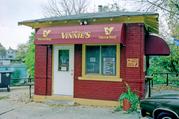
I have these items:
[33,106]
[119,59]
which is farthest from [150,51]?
[33,106]

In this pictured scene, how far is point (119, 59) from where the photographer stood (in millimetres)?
12969

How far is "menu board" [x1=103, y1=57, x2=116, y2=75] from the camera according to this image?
13.1m

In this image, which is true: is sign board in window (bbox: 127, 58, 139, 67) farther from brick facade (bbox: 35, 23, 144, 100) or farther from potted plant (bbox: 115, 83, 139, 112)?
potted plant (bbox: 115, 83, 139, 112)

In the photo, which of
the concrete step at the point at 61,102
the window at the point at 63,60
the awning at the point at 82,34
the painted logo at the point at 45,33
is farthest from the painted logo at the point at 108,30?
the concrete step at the point at 61,102

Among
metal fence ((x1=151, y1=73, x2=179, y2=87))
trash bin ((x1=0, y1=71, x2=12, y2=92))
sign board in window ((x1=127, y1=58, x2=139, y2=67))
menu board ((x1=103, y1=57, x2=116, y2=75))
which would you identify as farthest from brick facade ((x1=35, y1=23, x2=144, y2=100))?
metal fence ((x1=151, y1=73, x2=179, y2=87))

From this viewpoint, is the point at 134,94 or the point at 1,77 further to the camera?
the point at 1,77

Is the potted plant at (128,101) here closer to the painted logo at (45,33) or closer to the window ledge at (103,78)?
the window ledge at (103,78)

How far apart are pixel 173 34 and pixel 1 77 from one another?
12.5 metres

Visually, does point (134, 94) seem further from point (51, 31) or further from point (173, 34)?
point (173, 34)

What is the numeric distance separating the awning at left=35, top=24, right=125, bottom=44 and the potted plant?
6.74 ft

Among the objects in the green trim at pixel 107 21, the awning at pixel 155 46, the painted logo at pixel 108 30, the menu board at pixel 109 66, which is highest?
the green trim at pixel 107 21

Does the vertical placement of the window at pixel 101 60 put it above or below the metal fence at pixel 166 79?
above

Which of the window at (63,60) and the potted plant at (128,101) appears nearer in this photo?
the potted plant at (128,101)

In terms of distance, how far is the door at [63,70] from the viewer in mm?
13898
